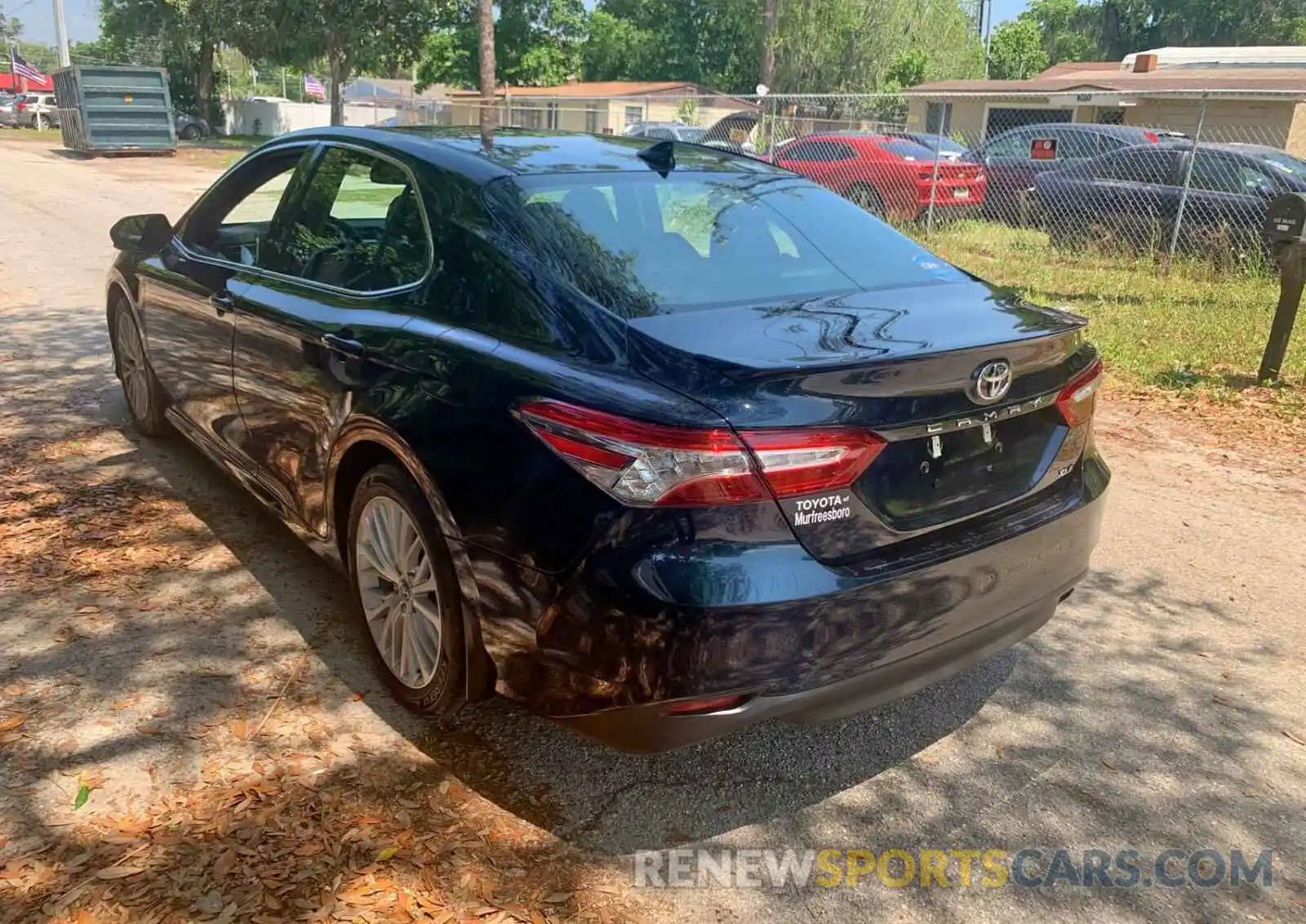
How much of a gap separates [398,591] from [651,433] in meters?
1.20

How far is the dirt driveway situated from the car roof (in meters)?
1.65

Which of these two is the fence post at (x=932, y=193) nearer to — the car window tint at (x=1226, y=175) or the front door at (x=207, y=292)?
the car window tint at (x=1226, y=175)

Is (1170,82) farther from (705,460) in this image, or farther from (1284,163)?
(705,460)

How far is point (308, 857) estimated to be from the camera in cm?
258

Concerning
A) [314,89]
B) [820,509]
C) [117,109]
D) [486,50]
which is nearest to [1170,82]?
[486,50]

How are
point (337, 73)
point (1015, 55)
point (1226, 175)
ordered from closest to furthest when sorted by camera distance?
point (1226, 175) < point (337, 73) < point (1015, 55)

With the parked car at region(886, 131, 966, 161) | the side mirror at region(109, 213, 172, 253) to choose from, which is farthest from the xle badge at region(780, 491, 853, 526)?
the parked car at region(886, 131, 966, 161)

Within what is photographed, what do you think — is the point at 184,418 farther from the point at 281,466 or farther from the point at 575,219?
the point at 575,219

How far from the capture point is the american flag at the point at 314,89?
72625mm

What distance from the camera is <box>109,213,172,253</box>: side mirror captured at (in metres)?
4.89

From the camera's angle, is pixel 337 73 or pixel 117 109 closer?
pixel 117 109

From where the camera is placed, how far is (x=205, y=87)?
45438mm

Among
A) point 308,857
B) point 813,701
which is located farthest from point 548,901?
point 813,701

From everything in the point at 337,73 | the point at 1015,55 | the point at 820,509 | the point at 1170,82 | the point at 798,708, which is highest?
the point at 1015,55
